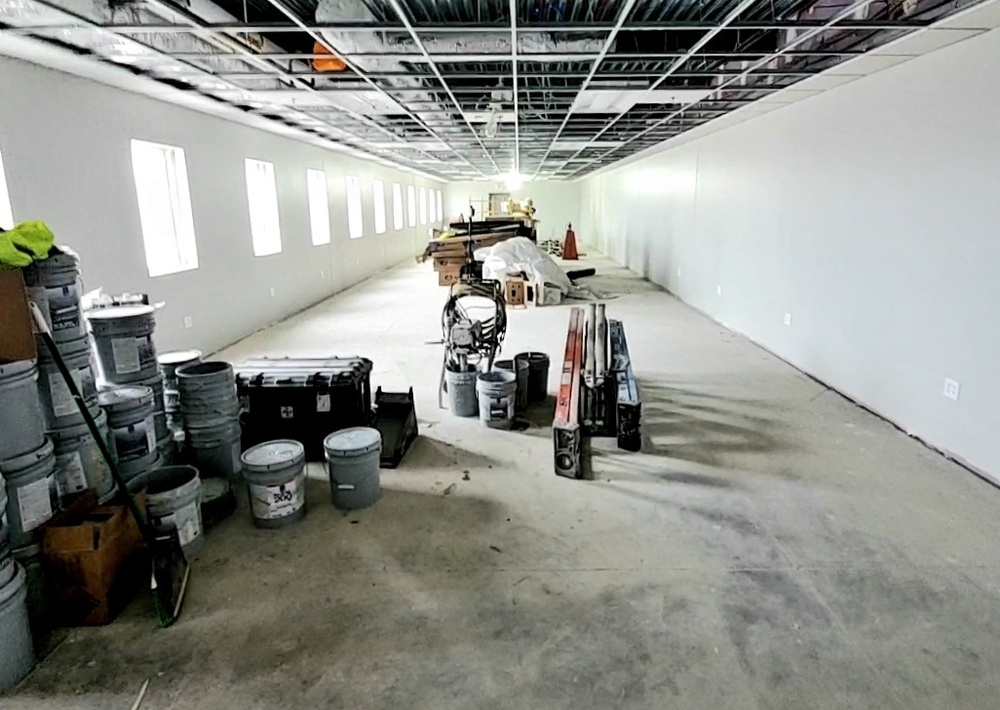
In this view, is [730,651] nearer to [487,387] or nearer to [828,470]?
[828,470]

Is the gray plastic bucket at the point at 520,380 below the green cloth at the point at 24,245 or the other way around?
below

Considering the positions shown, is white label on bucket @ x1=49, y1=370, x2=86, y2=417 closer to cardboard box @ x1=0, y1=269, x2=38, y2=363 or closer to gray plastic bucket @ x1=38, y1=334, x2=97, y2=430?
gray plastic bucket @ x1=38, y1=334, x2=97, y2=430

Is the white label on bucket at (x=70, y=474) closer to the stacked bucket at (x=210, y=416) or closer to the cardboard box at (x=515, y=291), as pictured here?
the stacked bucket at (x=210, y=416)

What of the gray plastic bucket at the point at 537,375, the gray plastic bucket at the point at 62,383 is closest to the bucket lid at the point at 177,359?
the gray plastic bucket at the point at 62,383

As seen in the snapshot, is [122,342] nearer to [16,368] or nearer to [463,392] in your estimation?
[16,368]

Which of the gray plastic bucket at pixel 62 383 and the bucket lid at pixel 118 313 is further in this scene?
the bucket lid at pixel 118 313

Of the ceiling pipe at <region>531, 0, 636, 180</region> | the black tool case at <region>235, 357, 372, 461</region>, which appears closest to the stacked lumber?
the ceiling pipe at <region>531, 0, 636, 180</region>

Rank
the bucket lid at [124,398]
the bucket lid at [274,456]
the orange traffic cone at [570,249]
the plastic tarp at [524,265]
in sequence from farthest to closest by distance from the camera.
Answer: the orange traffic cone at [570,249] < the plastic tarp at [524,265] < the bucket lid at [274,456] < the bucket lid at [124,398]

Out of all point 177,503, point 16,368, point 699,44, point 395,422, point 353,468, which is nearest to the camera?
point 16,368

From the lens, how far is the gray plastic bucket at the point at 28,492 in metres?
2.03

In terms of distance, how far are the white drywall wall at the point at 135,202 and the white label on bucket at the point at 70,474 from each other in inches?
84.9

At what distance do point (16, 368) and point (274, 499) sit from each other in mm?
1124

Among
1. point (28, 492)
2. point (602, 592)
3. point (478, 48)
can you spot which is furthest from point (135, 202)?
point (602, 592)

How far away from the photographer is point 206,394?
3.02 meters
